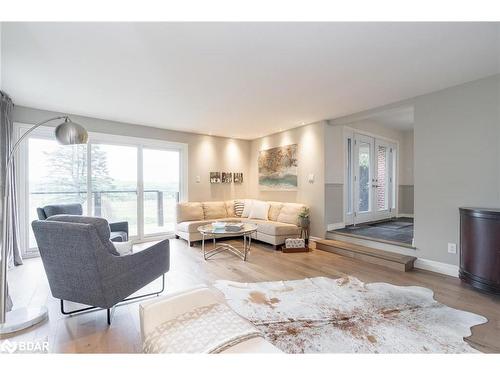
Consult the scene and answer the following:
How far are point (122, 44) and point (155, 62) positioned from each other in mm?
364

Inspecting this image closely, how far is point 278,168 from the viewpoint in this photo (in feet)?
18.4

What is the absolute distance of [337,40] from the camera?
6.77 feet

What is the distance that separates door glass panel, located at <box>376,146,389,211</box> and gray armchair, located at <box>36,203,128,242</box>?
553 cm

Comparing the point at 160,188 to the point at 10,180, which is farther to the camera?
the point at 160,188

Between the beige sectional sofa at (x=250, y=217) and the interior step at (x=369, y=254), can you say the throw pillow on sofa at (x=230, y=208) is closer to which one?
the beige sectional sofa at (x=250, y=217)

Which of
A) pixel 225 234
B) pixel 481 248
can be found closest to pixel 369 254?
pixel 481 248

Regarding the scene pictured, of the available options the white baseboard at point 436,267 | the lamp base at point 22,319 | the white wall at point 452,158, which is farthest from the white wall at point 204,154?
the white baseboard at point 436,267

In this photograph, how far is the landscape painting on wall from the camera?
527 centimetres

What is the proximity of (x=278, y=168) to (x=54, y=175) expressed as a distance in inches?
169

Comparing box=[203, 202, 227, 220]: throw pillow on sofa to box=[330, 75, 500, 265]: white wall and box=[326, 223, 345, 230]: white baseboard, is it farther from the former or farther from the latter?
box=[330, 75, 500, 265]: white wall

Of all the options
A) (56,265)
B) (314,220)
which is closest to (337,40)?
(56,265)

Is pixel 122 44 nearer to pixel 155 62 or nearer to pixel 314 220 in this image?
pixel 155 62

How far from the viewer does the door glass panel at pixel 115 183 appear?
4551 millimetres

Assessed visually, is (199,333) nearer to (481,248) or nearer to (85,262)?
(85,262)
